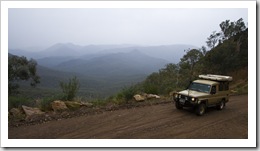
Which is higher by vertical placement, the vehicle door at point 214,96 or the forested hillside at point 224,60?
the forested hillside at point 224,60

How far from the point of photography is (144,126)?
32.9ft

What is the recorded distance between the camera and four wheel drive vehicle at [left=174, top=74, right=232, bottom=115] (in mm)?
11818

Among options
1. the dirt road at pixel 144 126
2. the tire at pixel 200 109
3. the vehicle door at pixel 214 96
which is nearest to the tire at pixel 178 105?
the dirt road at pixel 144 126

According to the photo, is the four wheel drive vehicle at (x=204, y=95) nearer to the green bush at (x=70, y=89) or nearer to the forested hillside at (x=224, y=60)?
the green bush at (x=70, y=89)

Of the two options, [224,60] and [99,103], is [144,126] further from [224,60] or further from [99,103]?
[224,60]

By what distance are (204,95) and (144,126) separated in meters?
3.76

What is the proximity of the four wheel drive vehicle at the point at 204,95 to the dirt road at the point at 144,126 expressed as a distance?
49 cm

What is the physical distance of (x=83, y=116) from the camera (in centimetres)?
1130

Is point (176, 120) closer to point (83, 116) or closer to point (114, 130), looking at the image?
point (114, 130)

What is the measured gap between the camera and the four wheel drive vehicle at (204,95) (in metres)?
11.8

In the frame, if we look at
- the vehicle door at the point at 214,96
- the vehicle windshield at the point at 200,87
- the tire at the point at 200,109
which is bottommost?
the tire at the point at 200,109

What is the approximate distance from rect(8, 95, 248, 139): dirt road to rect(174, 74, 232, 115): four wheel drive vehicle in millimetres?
494

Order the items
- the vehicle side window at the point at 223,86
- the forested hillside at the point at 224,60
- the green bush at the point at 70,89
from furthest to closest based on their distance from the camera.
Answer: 1. the forested hillside at the point at 224,60
2. the green bush at the point at 70,89
3. the vehicle side window at the point at 223,86

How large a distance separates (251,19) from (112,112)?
23.6 ft
